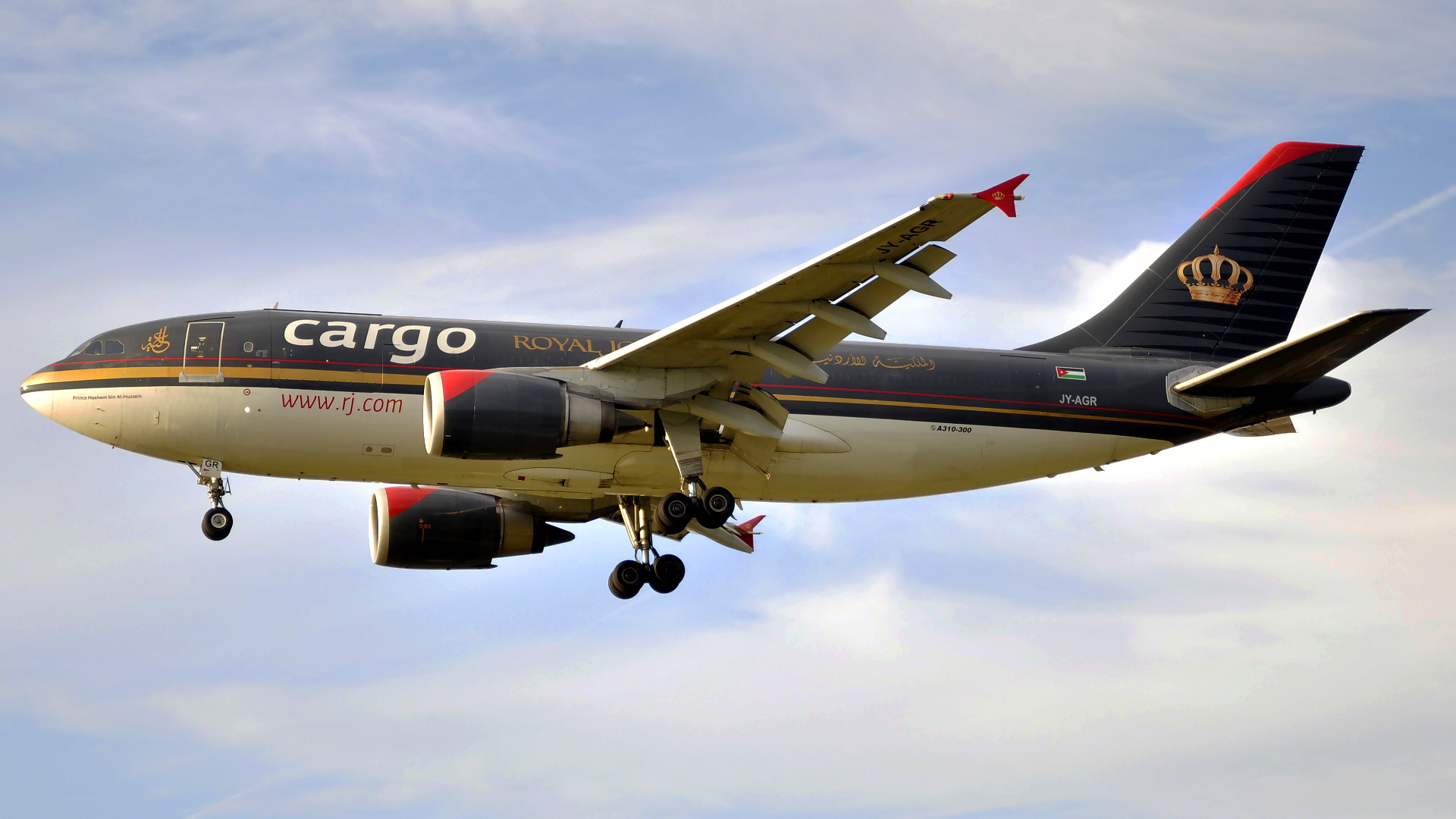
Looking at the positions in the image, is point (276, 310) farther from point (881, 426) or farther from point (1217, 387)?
point (1217, 387)

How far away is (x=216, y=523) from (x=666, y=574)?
8362mm

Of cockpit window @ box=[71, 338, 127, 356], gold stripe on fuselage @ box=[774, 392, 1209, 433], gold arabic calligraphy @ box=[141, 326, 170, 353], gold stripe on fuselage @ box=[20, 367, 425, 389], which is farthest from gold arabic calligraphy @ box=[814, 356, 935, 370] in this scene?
cockpit window @ box=[71, 338, 127, 356]

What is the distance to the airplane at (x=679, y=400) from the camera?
22406 mm

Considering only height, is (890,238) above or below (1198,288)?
below

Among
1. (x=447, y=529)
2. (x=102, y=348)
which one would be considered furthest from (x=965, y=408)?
(x=102, y=348)

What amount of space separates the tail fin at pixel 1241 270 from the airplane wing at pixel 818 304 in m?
7.85

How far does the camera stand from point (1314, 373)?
26.0 m

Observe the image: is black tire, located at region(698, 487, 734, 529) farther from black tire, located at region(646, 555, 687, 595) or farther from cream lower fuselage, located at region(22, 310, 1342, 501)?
black tire, located at region(646, 555, 687, 595)

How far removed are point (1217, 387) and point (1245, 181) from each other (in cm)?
632

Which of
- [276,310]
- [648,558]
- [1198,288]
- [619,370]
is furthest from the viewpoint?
[1198,288]

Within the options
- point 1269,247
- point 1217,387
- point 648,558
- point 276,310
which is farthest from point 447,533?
point 1269,247

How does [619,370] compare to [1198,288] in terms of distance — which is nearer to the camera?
[619,370]

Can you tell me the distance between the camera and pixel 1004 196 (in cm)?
1844

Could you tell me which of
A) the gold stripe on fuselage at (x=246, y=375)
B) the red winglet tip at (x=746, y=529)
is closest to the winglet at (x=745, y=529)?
the red winglet tip at (x=746, y=529)
